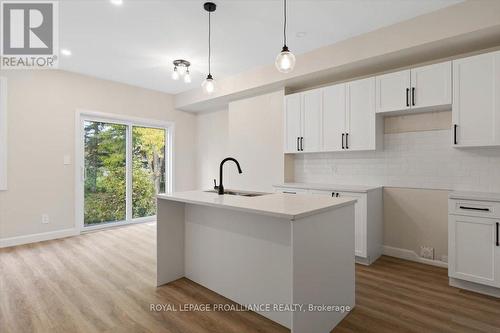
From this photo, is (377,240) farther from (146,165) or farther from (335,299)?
(146,165)

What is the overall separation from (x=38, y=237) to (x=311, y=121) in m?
4.58

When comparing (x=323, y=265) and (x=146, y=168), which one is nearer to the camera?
(x=323, y=265)

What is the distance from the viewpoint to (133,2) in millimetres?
2697

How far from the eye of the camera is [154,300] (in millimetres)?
2402

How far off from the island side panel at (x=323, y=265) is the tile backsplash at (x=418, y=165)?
1.69m

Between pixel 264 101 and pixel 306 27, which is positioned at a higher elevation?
pixel 306 27

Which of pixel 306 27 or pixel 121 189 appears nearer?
pixel 306 27

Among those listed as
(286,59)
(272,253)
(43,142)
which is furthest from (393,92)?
(43,142)

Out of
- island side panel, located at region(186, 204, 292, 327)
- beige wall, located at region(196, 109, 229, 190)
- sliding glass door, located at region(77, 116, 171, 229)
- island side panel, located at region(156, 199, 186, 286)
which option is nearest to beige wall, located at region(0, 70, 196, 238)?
sliding glass door, located at region(77, 116, 171, 229)

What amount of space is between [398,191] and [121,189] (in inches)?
191

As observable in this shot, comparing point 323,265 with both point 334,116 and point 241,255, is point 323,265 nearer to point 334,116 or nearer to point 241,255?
point 241,255

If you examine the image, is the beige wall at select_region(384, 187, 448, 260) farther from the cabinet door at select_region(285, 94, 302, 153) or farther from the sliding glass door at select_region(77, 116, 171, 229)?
the sliding glass door at select_region(77, 116, 171, 229)

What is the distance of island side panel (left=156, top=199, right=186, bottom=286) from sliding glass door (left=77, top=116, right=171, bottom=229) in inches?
115

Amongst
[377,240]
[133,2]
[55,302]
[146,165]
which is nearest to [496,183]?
[377,240]
